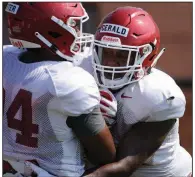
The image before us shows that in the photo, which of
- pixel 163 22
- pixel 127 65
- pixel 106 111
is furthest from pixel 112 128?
pixel 163 22

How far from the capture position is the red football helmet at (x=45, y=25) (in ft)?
7.50

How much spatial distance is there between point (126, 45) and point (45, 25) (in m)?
0.34

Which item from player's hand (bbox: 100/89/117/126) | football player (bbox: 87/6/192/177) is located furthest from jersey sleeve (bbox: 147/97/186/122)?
player's hand (bbox: 100/89/117/126)

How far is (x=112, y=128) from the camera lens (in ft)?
7.63

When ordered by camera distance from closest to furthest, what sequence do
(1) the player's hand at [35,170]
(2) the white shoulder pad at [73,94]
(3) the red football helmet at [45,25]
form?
(2) the white shoulder pad at [73,94] < (1) the player's hand at [35,170] < (3) the red football helmet at [45,25]

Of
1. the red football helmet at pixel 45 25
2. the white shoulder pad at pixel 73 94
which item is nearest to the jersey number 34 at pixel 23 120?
the white shoulder pad at pixel 73 94

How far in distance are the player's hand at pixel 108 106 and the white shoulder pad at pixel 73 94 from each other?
0.41 feet

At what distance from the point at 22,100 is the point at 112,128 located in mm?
396

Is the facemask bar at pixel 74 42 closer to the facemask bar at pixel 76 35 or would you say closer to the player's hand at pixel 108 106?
the facemask bar at pixel 76 35

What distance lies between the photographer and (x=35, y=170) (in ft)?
7.16

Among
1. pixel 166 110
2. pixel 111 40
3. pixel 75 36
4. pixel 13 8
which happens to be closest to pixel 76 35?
pixel 75 36

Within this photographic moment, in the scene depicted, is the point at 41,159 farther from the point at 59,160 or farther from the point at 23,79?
the point at 23,79

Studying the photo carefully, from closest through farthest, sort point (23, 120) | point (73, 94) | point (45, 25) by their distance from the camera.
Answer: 1. point (73, 94)
2. point (23, 120)
3. point (45, 25)

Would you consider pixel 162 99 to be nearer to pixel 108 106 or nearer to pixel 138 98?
pixel 138 98
